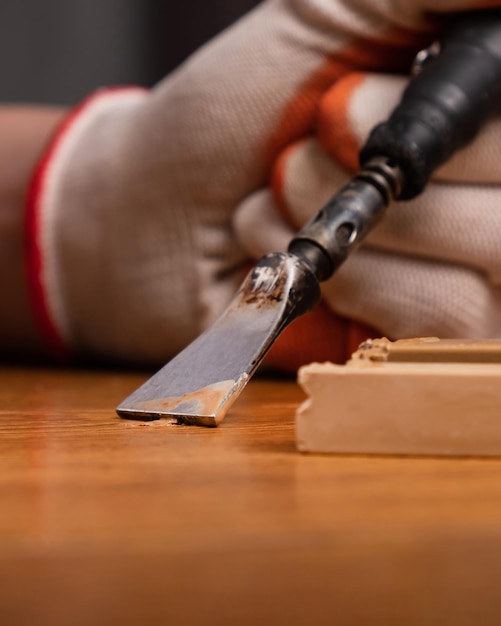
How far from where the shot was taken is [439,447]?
0.23m

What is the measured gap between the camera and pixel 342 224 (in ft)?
1.14

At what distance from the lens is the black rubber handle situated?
0.37 metres

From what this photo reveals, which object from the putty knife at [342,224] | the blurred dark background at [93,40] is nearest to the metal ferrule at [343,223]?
the putty knife at [342,224]

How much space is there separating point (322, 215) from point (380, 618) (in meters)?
0.22

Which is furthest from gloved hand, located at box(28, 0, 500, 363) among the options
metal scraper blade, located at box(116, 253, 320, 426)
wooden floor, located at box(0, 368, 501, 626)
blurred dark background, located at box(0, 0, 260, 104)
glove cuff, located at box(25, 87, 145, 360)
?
blurred dark background, located at box(0, 0, 260, 104)

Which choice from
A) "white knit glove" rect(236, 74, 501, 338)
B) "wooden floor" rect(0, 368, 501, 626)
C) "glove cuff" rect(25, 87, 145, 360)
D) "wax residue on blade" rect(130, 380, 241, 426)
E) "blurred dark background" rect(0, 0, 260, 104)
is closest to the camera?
"wooden floor" rect(0, 368, 501, 626)

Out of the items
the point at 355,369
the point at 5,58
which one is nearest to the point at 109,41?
the point at 5,58

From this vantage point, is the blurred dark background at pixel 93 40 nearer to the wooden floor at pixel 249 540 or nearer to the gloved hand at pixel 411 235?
the gloved hand at pixel 411 235

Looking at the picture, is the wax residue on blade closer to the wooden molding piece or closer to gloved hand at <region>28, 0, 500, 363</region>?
the wooden molding piece

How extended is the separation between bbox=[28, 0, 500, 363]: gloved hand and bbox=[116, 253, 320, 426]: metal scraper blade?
123 mm

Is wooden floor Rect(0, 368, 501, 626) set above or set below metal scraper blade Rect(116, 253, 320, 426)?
above

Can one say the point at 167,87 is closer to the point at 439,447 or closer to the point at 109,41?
the point at 439,447

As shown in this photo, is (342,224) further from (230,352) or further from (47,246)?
(47,246)

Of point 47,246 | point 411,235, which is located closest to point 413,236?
point 411,235
